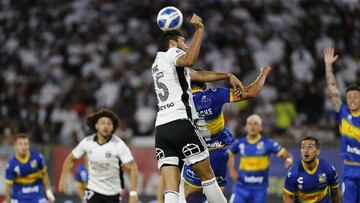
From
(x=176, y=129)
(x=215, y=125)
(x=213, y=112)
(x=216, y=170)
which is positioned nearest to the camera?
(x=176, y=129)

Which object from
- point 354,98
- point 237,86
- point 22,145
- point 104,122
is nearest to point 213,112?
point 237,86

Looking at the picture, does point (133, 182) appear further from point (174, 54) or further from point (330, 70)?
point (174, 54)

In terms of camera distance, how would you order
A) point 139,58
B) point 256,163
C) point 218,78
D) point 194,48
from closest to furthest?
point 194,48 → point 218,78 → point 256,163 → point 139,58

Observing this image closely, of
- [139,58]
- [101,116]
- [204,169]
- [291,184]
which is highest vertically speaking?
[139,58]

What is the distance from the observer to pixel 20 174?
1647 cm

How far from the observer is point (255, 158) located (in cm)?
1711

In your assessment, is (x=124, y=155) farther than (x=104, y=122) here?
No

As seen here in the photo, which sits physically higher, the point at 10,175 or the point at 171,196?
the point at 10,175

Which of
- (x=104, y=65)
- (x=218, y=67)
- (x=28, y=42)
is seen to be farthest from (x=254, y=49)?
(x=28, y=42)

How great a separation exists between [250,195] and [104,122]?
4.14m

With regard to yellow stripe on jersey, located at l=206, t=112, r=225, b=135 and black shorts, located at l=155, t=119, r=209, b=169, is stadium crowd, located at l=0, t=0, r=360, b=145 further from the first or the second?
black shorts, located at l=155, t=119, r=209, b=169

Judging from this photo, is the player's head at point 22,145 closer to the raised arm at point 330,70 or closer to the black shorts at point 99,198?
the black shorts at point 99,198

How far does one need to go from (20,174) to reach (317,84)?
34.4 ft

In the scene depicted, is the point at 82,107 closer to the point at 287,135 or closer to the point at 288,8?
the point at 287,135
